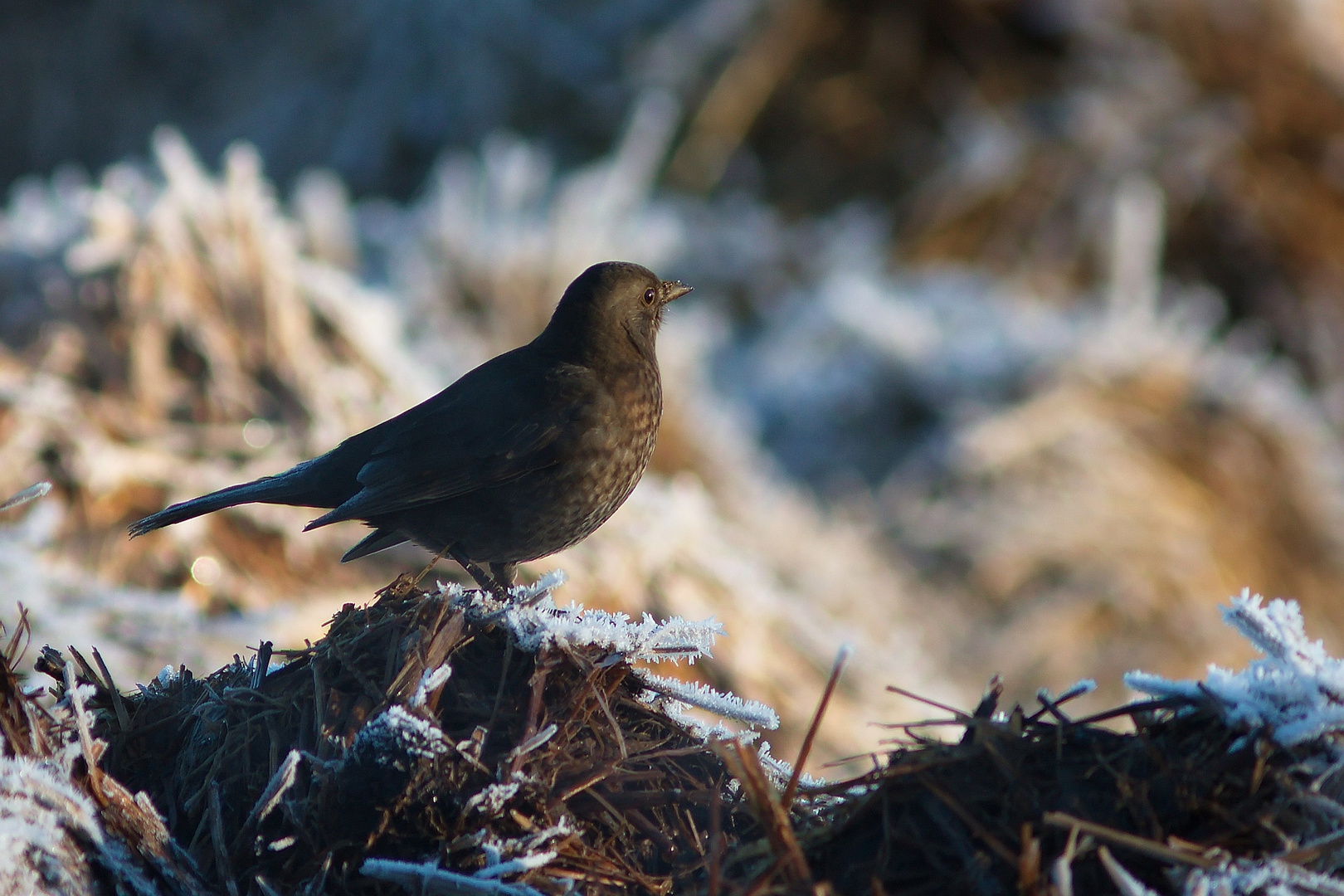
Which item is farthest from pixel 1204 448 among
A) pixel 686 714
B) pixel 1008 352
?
pixel 686 714

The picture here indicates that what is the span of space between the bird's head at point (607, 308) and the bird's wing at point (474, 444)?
16 cm

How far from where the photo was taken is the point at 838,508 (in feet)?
18.7

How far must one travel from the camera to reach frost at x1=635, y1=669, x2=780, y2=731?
153 centimetres

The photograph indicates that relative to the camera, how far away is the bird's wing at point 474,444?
91.5 inches

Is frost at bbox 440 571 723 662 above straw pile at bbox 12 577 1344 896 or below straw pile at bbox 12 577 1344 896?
above

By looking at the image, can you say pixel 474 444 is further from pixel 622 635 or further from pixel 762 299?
pixel 762 299

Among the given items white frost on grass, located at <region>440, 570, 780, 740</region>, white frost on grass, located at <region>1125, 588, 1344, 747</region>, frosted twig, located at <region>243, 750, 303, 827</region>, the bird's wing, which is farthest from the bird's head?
white frost on grass, located at <region>1125, 588, 1344, 747</region>

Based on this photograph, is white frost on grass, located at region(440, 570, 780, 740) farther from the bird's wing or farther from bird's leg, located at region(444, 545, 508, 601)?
the bird's wing

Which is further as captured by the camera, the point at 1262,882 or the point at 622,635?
the point at 622,635

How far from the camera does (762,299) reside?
7711 mm

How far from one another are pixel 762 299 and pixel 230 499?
572 centimetres

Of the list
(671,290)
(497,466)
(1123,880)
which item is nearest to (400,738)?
(1123,880)

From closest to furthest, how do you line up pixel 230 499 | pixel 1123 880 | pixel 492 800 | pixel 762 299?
pixel 1123 880, pixel 492 800, pixel 230 499, pixel 762 299

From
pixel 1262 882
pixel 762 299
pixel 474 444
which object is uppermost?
pixel 762 299
